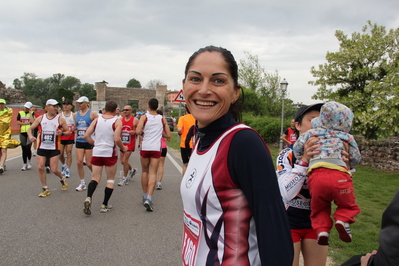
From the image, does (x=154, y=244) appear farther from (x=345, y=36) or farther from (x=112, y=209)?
(x=345, y=36)

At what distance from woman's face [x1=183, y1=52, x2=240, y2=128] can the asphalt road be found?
2873 mm

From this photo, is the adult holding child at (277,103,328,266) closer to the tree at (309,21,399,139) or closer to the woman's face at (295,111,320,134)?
the woman's face at (295,111,320,134)

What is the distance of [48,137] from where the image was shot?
727 cm

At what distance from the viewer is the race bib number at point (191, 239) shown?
152 cm

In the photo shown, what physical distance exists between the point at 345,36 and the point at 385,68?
8.64ft

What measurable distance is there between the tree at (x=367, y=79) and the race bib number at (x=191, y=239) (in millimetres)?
12675

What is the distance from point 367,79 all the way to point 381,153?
3.51 metres

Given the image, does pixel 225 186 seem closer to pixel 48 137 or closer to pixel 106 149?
pixel 106 149

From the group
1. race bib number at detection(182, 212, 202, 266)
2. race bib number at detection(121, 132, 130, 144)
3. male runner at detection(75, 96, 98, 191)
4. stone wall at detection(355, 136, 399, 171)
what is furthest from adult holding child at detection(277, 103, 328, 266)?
stone wall at detection(355, 136, 399, 171)

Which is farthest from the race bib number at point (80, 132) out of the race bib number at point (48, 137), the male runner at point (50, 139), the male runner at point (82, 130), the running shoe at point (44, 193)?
the running shoe at point (44, 193)

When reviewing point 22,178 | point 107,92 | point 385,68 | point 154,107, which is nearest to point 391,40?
point 385,68

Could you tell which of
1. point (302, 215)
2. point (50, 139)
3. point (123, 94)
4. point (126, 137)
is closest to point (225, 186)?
point (302, 215)

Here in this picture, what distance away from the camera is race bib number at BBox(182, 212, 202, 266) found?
1.52m

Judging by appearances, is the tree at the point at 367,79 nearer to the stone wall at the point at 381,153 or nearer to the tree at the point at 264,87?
the stone wall at the point at 381,153
